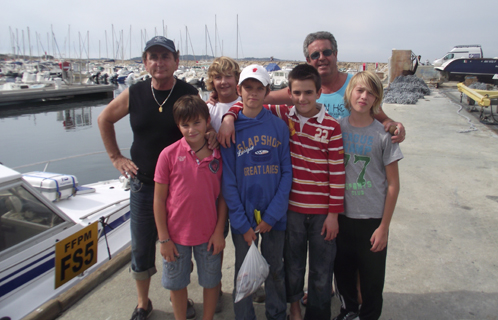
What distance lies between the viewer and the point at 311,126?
2.12m

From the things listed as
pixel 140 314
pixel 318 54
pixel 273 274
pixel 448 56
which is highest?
pixel 448 56

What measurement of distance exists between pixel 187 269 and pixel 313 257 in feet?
2.89

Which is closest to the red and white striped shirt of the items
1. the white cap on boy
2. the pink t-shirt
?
the white cap on boy

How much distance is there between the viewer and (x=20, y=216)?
307 cm

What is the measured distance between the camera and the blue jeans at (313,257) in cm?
215

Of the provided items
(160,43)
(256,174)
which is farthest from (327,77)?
(160,43)

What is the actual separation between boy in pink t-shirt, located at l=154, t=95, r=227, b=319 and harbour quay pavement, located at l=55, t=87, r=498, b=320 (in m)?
0.50

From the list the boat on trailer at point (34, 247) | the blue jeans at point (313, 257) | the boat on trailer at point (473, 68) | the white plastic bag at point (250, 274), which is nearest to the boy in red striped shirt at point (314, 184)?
the blue jeans at point (313, 257)

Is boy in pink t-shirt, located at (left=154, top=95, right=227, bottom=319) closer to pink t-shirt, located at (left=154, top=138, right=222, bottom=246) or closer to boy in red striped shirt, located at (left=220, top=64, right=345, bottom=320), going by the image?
pink t-shirt, located at (left=154, top=138, right=222, bottom=246)

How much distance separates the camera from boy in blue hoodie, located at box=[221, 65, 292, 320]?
2.05 m

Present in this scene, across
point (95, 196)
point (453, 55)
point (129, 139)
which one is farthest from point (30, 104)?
point (453, 55)

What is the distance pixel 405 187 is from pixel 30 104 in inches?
1171

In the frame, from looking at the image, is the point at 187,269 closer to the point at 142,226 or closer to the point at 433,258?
the point at 142,226

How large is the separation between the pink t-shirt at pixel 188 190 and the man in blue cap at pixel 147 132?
0.30 meters
